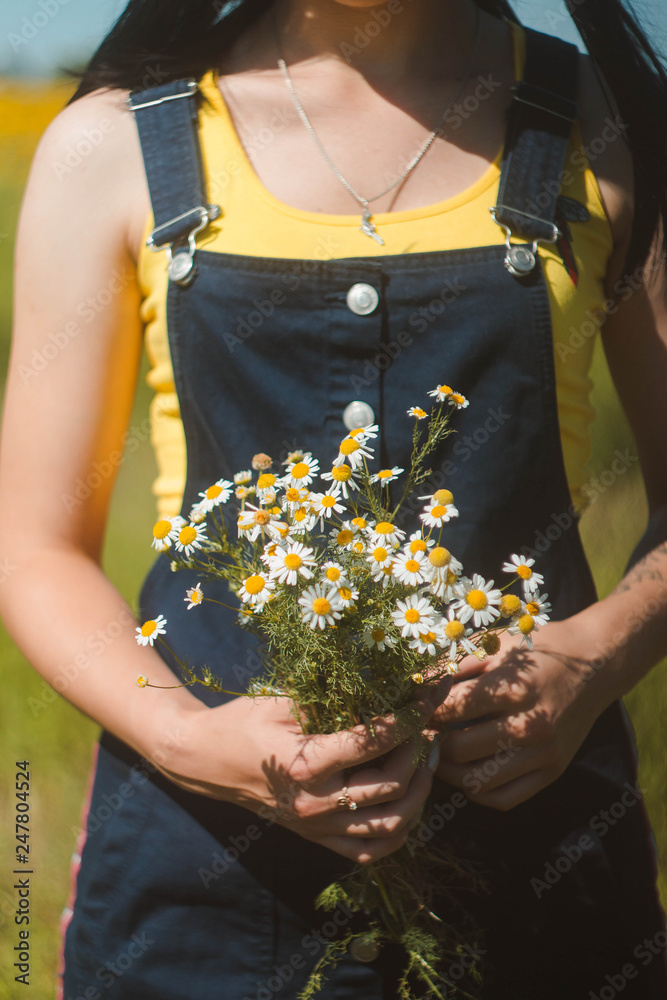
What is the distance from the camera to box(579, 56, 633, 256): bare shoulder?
4.17ft

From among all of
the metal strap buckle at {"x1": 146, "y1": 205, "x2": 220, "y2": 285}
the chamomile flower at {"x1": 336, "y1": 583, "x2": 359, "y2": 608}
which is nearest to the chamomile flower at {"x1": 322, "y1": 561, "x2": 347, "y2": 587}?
the chamomile flower at {"x1": 336, "y1": 583, "x2": 359, "y2": 608}

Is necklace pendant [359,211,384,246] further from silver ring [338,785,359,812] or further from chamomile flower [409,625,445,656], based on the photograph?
silver ring [338,785,359,812]

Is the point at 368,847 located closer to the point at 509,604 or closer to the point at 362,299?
the point at 509,604

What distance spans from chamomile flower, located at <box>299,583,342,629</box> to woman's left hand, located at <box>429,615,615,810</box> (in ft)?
0.90

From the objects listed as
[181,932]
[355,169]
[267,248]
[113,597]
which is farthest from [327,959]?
[355,169]

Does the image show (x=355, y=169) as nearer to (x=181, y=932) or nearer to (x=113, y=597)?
(x=113, y=597)

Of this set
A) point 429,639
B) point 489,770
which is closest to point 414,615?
point 429,639

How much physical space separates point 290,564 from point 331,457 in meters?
0.35

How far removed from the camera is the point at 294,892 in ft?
3.88

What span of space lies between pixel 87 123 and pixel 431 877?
3.64ft

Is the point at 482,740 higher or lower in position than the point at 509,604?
lower

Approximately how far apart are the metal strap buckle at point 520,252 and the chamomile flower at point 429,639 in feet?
1.80

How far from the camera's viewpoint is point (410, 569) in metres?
0.88

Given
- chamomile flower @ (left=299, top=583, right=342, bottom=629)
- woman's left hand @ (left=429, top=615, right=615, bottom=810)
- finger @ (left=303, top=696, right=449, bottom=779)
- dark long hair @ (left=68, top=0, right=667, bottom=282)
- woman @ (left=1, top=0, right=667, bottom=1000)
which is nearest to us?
chamomile flower @ (left=299, top=583, right=342, bottom=629)
